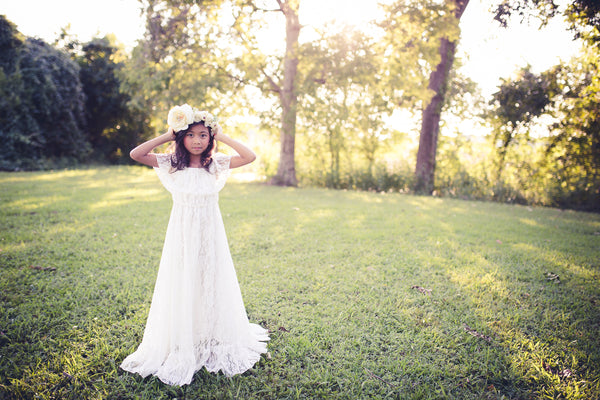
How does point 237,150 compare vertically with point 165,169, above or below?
above

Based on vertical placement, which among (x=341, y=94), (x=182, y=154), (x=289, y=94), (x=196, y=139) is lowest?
(x=182, y=154)

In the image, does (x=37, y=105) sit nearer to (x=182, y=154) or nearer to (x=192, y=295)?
(x=182, y=154)

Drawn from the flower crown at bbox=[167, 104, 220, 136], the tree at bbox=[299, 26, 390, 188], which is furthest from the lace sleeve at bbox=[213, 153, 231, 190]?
the tree at bbox=[299, 26, 390, 188]

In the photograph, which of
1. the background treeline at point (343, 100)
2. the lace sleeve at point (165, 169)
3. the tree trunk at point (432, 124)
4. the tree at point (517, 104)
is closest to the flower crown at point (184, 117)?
the lace sleeve at point (165, 169)

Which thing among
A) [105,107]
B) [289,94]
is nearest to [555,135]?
[289,94]

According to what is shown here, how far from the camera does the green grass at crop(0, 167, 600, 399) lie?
257cm

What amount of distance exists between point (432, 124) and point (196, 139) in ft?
41.6

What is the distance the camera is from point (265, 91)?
1355 centimetres

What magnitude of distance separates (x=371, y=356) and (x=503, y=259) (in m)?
3.86

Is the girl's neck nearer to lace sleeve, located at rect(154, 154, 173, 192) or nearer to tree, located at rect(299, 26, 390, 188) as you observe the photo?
lace sleeve, located at rect(154, 154, 173, 192)

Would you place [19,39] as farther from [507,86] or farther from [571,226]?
[571,226]

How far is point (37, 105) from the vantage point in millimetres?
15578

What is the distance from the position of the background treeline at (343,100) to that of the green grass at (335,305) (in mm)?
5262

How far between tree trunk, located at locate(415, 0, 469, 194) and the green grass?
18.9 ft
